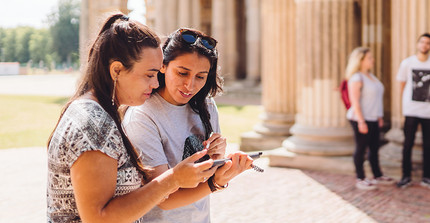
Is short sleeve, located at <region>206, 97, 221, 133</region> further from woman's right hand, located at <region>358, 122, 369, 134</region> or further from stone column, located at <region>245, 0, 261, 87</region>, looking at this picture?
stone column, located at <region>245, 0, 261, 87</region>

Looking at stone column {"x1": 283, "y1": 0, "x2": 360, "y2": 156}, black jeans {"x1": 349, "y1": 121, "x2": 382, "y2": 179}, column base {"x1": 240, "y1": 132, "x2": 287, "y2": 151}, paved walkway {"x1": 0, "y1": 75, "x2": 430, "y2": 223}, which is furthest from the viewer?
column base {"x1": 240, "y1": 132, "x2": 287, "y2": 151}

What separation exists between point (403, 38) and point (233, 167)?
260 inches

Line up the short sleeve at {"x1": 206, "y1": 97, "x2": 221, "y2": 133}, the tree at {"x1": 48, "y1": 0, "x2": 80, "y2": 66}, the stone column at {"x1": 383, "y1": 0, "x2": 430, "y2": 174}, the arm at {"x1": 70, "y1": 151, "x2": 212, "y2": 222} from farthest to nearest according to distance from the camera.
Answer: the tree at {"x1": 48, "y1": 0, "x2": 80, "y2": 66} → the stone column at {"x1": 383, "y1": 0, "x2": 430, "y2": 174} → the short sleeve at {"x1": 206, "y1": 97, "x2": 221, "y2": 133} → the arm at {"x1": 70, "y1": 151, "x2": 212, "y2": 222}

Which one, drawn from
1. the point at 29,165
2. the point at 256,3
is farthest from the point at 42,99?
the point at 29,165

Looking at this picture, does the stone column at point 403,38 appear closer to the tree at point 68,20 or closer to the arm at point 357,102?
the arm at point 357,102

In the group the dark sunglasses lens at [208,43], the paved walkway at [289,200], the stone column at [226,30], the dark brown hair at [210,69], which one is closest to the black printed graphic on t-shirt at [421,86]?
the paved walkway at [289,200]

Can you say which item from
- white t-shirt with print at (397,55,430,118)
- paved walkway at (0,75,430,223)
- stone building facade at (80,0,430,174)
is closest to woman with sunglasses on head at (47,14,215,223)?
paved walkway at (0,75,430,223)

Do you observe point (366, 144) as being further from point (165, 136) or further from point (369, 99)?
point (165, 136)

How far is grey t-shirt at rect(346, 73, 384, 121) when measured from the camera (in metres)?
6.97

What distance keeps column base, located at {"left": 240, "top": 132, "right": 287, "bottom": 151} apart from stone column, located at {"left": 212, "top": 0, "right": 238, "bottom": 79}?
24516 millimetres

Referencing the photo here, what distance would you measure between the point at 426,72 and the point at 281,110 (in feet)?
15.4

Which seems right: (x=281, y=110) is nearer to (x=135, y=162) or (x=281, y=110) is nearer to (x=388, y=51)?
(x=388, y=51)

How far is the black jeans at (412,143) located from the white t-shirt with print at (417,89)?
4.2 inches

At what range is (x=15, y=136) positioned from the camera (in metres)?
14.7
